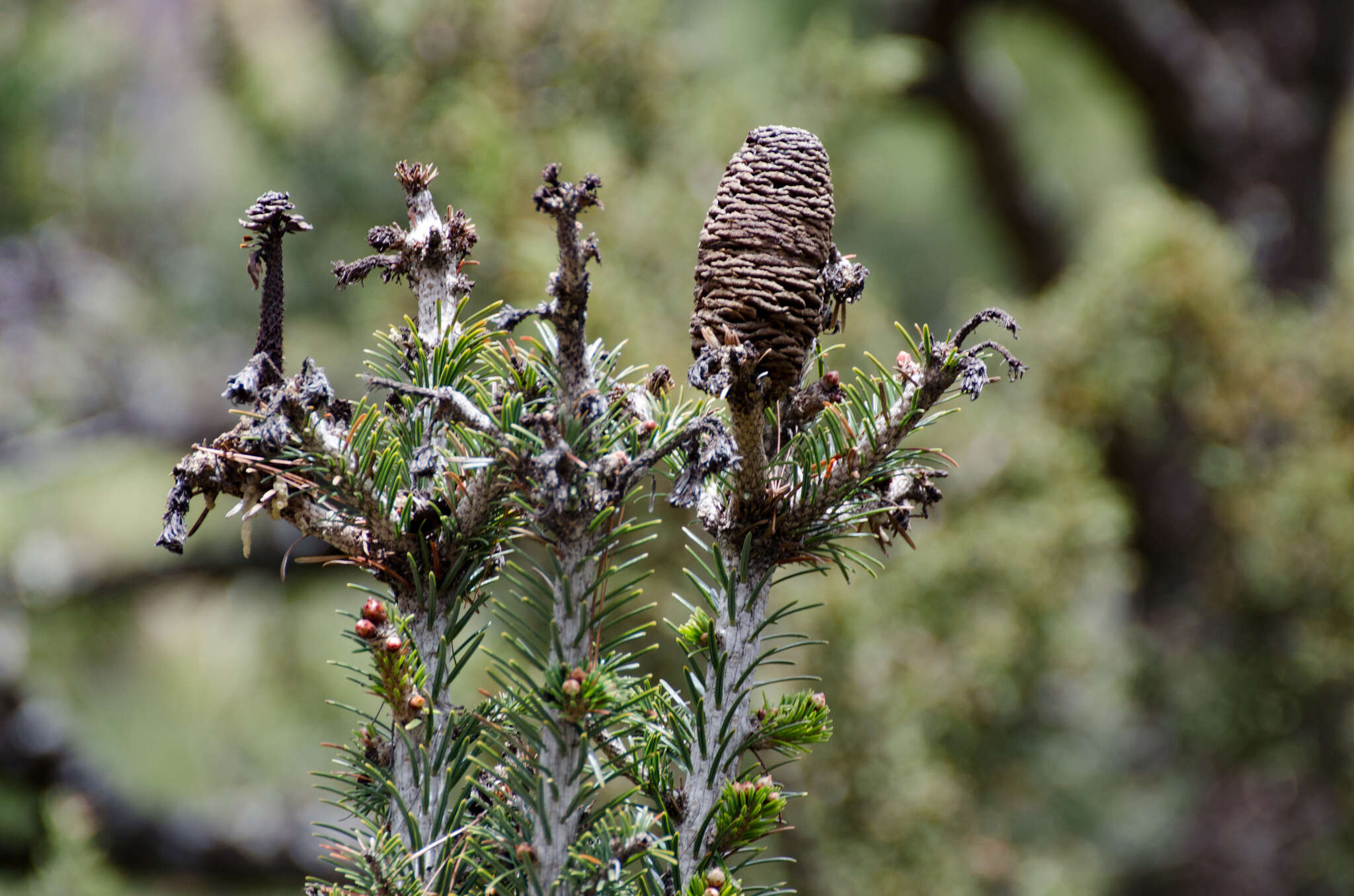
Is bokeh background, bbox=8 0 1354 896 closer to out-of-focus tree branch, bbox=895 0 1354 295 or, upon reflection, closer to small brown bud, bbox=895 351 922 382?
out-of-focus tree branch, bbox=895 0 1354 295

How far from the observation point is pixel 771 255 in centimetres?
33

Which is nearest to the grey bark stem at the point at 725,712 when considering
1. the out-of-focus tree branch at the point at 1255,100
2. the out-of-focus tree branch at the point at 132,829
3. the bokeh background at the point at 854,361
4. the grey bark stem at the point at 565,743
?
the grey bark stem at the point at 565,743

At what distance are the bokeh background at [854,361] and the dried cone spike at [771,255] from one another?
87 centimetres

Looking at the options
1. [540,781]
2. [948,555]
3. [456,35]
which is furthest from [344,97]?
→ [540,781]

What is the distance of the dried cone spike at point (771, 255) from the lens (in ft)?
1.07

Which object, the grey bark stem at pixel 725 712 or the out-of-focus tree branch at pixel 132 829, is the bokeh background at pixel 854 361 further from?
the grey bark stem at pixel 725 712

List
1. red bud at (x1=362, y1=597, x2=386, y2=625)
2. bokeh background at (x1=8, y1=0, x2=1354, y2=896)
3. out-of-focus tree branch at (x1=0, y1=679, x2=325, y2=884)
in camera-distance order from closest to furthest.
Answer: red bud at (x1=362, y1=597, x2=386, y2=625) < bokeh background at (x1=8, y1=0, x2=1354, y2=896) < out-of-focus tree branch at (x1=0, y1=679, x2=325, y2=884)

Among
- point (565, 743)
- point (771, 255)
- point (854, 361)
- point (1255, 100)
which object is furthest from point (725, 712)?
point (1255, 100)

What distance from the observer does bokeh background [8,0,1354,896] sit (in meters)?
1.44

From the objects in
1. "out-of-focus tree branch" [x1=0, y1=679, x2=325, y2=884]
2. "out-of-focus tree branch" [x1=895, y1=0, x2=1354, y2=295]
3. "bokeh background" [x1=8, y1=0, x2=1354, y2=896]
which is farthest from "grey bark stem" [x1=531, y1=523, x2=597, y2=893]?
"out-of-focus tree branch" [x1=895, y1=0, x2=1354, y2=295]

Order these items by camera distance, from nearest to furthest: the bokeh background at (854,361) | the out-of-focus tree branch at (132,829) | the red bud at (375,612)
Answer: the red bud at (375,612), the bokeh background at (854,361), the out-of-focus tree branch at (132,829)

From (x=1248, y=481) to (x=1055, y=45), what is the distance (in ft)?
5.09

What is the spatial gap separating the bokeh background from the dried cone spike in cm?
87

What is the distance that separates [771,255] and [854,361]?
123cm
